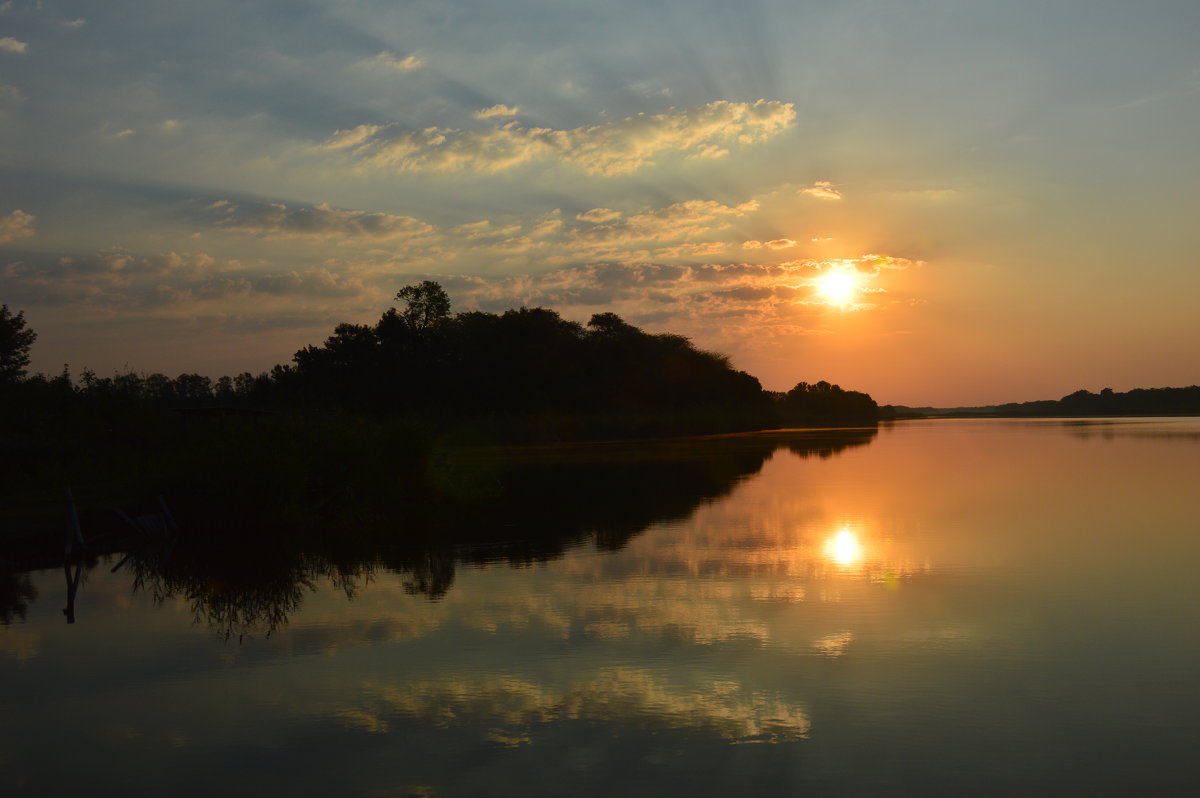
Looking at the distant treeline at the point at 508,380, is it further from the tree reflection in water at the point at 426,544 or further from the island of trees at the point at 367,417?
the tree reflection in water at the point at 426,544

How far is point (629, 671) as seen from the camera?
910 centimetres

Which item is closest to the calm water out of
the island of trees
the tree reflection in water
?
the tree reflection in water

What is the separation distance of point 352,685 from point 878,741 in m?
4.49

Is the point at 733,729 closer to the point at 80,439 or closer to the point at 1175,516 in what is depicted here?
the point at 1175,516

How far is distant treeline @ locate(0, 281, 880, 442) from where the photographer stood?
69.5m

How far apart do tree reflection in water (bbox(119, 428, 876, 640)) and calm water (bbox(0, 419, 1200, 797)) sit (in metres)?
0.13

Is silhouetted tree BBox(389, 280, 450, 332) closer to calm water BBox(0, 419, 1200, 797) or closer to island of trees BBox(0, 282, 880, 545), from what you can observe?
island of trees BBox(0, 282, 880, 545)

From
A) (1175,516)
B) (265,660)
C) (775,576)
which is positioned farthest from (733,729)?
(1175,516)

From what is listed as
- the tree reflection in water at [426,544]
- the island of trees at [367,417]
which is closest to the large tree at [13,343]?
the island of trees at [367,417]

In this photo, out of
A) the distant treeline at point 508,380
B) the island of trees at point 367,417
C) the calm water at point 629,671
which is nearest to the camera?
the calm water at point 629,671

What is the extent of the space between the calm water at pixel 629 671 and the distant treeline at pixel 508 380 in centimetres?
4003

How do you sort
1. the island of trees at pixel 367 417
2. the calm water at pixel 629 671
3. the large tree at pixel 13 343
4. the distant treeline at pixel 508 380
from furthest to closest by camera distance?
the distant treeline at pixel 508 380
the large tree at pixel 13 343
the island of trees at pixel 367 417
the calm water at pixel 629 671

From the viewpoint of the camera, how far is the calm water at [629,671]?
264 inches

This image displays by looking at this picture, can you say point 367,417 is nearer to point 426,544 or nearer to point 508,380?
point 426,544
